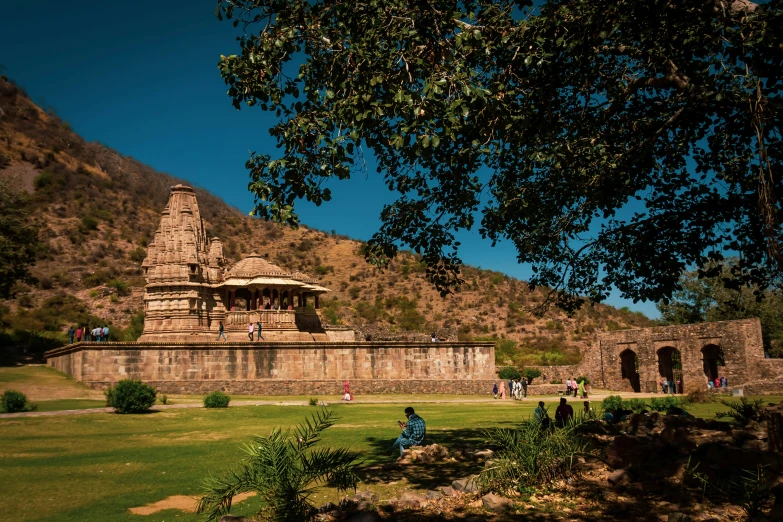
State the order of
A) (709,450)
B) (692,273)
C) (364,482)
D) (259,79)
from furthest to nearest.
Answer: (692,273)
(364,482)
(259,79)
(709,450)

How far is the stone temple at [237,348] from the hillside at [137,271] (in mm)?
11766

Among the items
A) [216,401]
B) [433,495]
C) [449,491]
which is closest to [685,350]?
[216,401]

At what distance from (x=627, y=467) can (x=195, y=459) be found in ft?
24.7

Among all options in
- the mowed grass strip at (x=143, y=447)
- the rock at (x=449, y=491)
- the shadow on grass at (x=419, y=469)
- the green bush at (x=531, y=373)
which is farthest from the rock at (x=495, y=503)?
the green bush at (x=531, y=373)

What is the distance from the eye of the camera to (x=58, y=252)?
59.1 meters

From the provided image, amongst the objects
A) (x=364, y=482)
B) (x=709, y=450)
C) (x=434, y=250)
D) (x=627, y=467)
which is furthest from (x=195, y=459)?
(x=709, y=450)

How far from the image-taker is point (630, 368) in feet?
130

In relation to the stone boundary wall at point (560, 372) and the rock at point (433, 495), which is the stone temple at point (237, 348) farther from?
the rock at point (433, 495)

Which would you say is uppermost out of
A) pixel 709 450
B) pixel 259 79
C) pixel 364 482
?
pixel 259 79

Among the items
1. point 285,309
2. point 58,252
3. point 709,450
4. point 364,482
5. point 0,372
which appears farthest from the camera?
point 58,252

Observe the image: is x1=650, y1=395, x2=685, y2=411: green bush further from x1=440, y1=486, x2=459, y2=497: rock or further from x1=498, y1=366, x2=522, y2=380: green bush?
x1=498, y1=366, x2=522, y2=380: green bush

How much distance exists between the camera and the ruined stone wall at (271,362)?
1061 inches

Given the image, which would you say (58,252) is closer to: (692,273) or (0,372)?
(0,372)

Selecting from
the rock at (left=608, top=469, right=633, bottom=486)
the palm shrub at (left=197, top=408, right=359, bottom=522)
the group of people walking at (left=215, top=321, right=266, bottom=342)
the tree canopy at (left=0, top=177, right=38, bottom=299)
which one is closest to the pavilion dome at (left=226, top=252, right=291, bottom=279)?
the group of people walking at (left=215, top=321, right=266, bottom=342)
